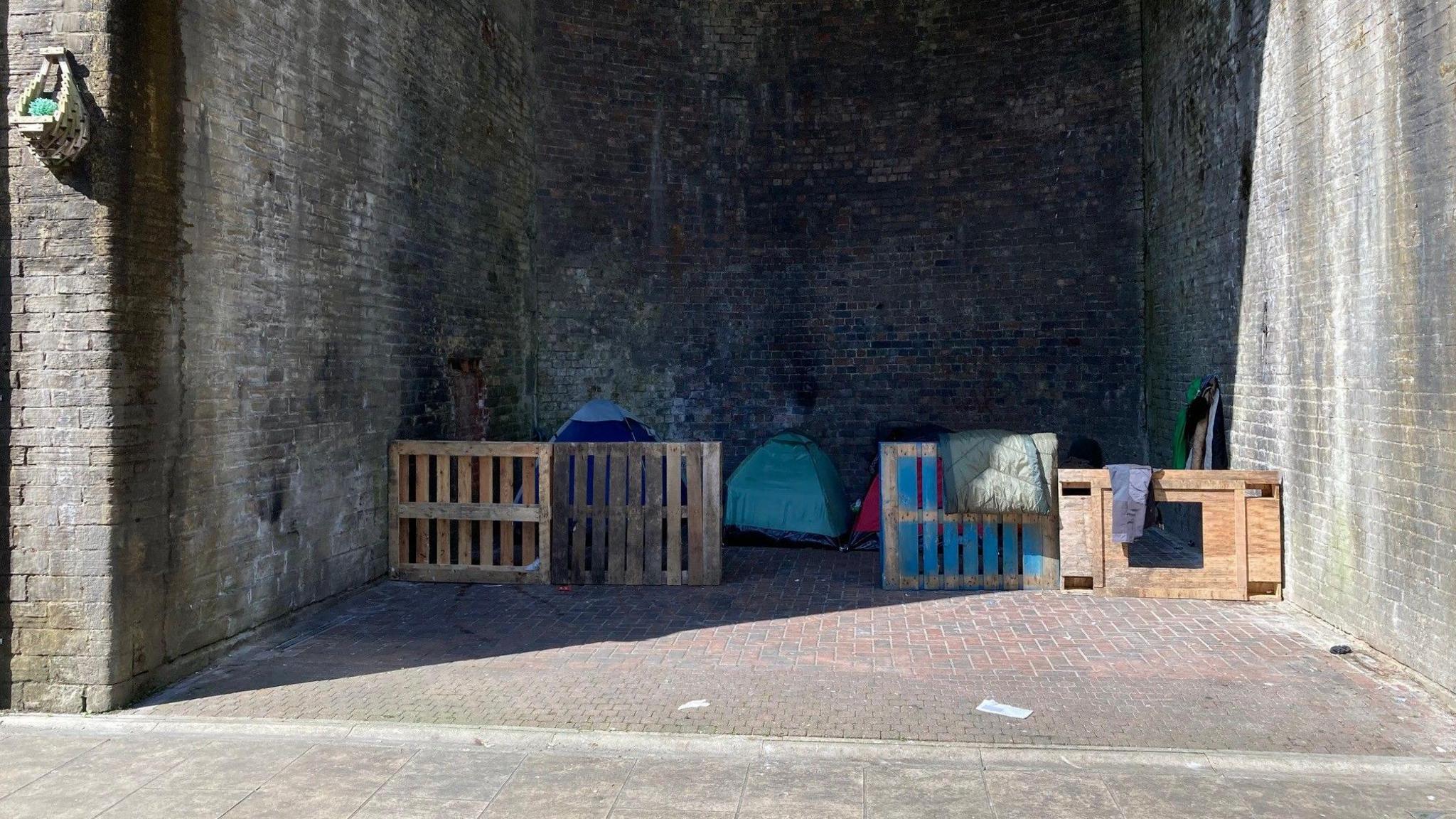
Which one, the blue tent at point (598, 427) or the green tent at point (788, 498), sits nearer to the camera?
the blue tent at point (598, 427)

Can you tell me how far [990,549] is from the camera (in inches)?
338

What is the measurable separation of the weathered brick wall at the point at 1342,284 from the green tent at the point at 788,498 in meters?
4.00

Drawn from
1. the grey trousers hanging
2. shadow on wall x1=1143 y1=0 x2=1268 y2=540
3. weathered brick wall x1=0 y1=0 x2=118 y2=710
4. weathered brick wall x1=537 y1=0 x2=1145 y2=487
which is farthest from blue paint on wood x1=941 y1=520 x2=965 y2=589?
weathered brick wall x1=0 y1=0 x2=118 y2=710

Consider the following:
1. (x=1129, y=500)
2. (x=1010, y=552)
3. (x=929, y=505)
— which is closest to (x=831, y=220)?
(x=929, y=505)

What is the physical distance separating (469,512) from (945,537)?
4.21 metres

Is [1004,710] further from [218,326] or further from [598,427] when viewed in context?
[598,427]

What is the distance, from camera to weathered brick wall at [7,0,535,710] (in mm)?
5645

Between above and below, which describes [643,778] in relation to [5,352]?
below

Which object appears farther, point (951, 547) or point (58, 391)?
point (951, 547)

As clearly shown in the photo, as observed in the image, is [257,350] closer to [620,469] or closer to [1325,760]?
[620,469]

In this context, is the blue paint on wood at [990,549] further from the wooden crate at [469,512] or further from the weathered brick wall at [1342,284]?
the wooden crate at [469,512]

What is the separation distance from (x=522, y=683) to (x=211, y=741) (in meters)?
1.68

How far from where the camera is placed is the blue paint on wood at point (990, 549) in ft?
28.2

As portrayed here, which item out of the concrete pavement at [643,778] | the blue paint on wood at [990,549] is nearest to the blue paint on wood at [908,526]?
the blue paint on wood at [990,549]
